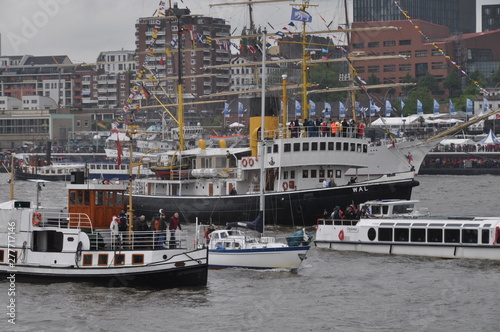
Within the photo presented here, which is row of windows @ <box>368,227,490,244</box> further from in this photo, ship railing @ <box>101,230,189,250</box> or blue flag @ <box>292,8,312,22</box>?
blue flag @ <box>292,8,312,22</box>

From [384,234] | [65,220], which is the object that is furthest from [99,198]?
[384,234]

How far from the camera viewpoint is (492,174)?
477 ft

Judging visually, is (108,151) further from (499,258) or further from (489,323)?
(489,323)

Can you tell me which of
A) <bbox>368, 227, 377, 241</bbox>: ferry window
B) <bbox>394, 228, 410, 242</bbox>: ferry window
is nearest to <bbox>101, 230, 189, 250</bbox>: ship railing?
<bbox>368, 227, 377, 241</bbox>: ferry window

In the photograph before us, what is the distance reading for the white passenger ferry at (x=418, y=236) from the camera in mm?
46812

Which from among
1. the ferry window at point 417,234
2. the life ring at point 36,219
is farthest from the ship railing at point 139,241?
the ferry window at point 417,234

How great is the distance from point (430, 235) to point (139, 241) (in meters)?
14.9

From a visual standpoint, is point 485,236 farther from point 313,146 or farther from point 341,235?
point 313,146

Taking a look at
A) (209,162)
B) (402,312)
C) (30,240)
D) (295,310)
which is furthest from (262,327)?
(209,162)

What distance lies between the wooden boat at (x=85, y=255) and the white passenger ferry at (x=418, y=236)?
12.1 m

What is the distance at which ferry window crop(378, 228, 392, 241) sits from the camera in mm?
49375

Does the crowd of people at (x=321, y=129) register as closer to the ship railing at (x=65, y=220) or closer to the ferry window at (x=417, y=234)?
the ferry window at (x=417, y=234)

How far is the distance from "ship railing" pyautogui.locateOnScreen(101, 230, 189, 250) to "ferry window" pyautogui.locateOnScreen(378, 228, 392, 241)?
1210 centimetres

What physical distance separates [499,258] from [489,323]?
39.9 feet
